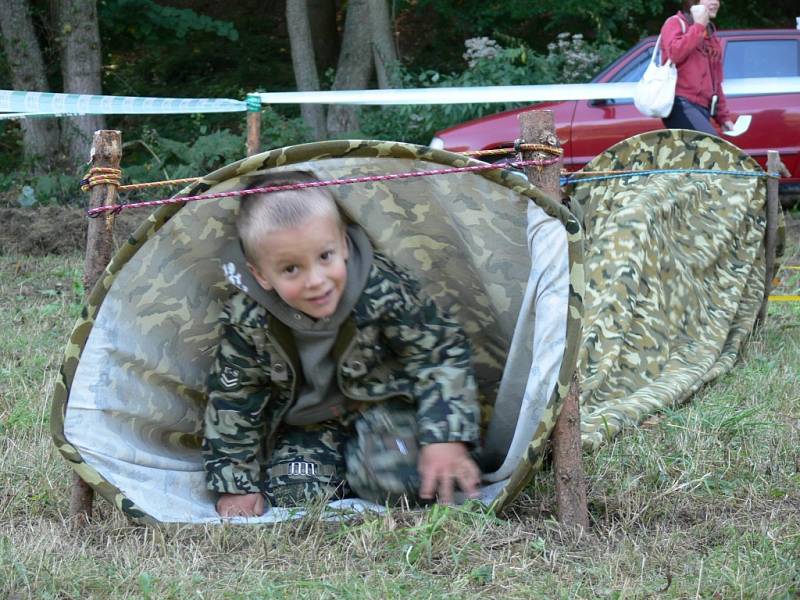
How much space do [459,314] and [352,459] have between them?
75cm

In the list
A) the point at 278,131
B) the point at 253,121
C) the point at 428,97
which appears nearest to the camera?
the point at 428,97

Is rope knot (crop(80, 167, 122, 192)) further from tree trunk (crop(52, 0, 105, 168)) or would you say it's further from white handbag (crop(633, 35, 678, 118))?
tree trunk (crop(52, 0, 105, 168))

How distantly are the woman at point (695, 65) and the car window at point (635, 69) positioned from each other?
52.7 inches

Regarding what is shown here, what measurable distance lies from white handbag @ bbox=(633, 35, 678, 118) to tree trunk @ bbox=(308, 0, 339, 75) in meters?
8.53

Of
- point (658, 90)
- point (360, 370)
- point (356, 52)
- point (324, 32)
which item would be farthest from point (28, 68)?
point (360, 370)

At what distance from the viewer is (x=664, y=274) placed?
4.77 meters

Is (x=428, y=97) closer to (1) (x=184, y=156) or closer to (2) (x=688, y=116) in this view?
(2) (x=688, y=116)

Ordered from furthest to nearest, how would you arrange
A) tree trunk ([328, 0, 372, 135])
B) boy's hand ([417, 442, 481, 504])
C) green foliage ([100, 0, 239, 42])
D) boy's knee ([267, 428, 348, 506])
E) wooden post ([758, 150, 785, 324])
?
tree trunk ([328, 0, 372, 135])
green foliage ([100, 0, 239, 42])
wooden post ([758, 150, 785, 324])
boy's knee ([267, 428, 348, 506])
boy's hand ([417, 442, 481, 504])

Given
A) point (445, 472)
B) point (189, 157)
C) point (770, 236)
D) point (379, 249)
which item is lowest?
point (445, 472)

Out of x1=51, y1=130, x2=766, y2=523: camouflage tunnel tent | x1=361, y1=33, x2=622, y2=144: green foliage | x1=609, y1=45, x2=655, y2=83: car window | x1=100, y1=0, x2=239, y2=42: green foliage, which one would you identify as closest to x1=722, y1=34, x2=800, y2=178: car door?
x1=609, y1=45, x2=655, y2=83: car window

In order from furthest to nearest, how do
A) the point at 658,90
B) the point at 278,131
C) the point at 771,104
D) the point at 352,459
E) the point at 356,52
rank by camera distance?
the point at 356,52, the point at 278,131, the point at 771,104, the point at 658,90, the point at 352,459

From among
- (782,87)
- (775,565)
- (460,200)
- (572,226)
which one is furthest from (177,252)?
(782,87)

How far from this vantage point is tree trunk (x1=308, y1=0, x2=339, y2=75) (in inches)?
605

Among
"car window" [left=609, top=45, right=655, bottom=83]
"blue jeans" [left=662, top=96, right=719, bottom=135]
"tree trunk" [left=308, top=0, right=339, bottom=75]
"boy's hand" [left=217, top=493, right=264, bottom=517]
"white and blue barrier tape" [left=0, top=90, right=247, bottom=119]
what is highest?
"tree trunk" [left=308, top=0, right=339, bottom=75]
